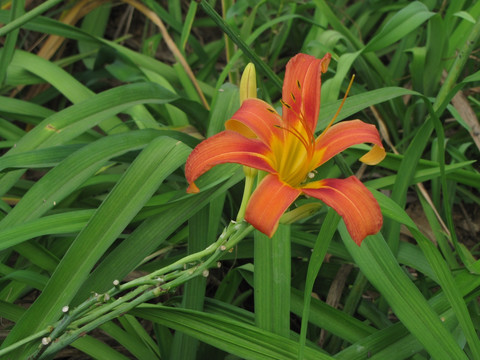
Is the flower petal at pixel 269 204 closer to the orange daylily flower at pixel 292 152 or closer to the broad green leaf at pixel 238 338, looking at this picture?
the orange daylily flower at pixel 292 152

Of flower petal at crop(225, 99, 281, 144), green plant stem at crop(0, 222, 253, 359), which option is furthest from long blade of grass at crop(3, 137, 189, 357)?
flower petal at crop(225, 99, 281, 144)

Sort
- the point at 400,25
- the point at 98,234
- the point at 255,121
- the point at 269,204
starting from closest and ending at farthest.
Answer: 1. the point at 269,204
2. the point at 255,121
3. the point at 98,234
4. the point at 400,25

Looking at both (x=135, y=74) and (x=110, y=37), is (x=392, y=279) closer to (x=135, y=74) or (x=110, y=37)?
(x=135, y=74)

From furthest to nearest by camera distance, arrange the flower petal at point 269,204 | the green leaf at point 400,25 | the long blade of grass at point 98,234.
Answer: the green leaf at point 400,25
the long blade of grass at point 98,234
the flower petal at point 269,204

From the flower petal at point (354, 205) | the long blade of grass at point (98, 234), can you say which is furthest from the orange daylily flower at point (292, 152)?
the long blade of grass at point (98, 234)

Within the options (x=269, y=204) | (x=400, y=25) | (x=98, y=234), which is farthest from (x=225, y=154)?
(x=400, y=25)

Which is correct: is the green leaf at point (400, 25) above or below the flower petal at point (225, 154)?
above

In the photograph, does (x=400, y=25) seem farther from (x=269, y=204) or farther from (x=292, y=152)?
(x=269, y=204)

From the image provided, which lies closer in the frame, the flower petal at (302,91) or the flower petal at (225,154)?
the flower petal at (225,154)
